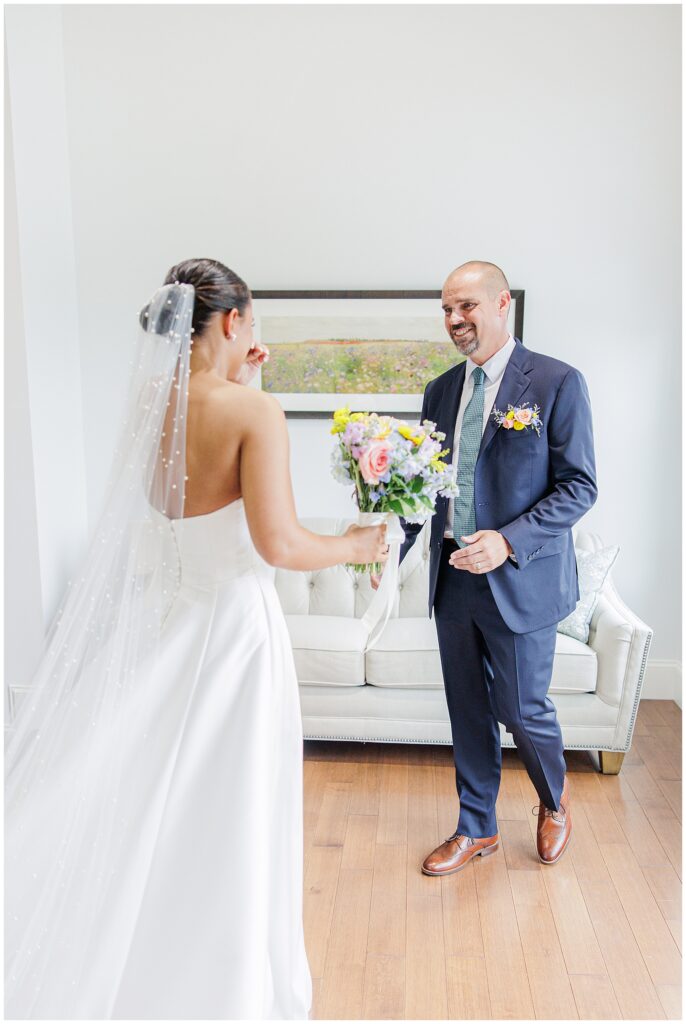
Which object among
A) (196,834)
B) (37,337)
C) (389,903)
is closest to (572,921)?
(389,903)

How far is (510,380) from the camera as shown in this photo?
2.50 meters

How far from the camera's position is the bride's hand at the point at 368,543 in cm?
207

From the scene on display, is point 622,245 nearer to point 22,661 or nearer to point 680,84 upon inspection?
point 680,84

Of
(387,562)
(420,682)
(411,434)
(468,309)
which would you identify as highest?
(468,309)

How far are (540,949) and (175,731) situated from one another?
1.34 meters

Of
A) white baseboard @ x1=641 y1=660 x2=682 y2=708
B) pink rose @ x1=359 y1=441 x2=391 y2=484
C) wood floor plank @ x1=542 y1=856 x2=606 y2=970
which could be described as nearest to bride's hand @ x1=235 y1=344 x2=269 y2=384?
pink rose @ x1=359 y1=441 x2=391 y2=484

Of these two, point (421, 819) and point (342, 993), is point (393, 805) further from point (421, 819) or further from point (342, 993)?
point (342, 993)

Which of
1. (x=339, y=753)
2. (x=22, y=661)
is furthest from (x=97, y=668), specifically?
(x=22, y=661)

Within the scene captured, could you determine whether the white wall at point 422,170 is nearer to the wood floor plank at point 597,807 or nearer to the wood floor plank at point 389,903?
the wood floor plank at point 597,807

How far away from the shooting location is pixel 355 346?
412 cm

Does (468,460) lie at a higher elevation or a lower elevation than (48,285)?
lower

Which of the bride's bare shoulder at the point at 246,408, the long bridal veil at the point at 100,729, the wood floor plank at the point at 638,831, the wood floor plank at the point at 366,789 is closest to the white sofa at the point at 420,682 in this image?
the wood floor plank at the point at 366,789

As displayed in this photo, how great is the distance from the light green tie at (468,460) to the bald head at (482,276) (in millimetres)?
264

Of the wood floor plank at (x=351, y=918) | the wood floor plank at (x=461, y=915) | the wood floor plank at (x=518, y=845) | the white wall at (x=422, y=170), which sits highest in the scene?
the white wall at (x=422, y=170)
